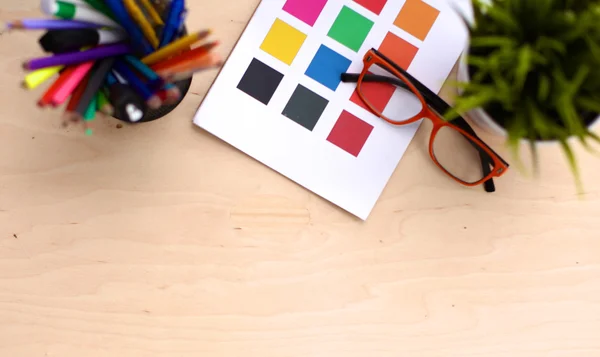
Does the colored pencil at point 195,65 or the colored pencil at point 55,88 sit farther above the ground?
the colored pencil at point 195,65

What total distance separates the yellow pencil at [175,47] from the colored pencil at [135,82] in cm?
1

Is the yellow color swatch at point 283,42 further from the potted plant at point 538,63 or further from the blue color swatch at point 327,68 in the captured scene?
the potted plant at point 538,63

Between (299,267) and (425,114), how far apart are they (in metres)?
0.18

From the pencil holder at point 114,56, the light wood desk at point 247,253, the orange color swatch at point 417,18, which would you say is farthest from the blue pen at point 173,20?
the orange color swatch at point 417,18

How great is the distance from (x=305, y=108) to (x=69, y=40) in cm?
22

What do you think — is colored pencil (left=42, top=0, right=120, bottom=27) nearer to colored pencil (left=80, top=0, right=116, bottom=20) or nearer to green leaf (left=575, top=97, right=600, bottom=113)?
colored pencil (left=80, top=0, right=116, bottom=20)

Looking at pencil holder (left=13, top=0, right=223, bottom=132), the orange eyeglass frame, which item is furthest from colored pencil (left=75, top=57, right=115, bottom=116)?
the orange eyeglass frame

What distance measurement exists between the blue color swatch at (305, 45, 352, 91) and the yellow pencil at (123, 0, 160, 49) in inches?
6.4

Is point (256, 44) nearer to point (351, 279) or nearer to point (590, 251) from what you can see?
point (351, 279)

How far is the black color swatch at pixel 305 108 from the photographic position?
20.2 inches

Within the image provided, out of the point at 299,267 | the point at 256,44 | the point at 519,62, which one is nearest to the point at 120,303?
the point at 299,267

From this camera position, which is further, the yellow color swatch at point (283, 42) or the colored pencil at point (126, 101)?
the yellow color swatch at point (283, 42)

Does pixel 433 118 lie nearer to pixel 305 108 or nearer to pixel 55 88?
pixel 305 108

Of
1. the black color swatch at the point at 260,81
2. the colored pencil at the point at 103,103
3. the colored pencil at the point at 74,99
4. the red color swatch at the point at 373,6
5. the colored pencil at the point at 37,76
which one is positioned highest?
the red color swatch at the point at 373,6
